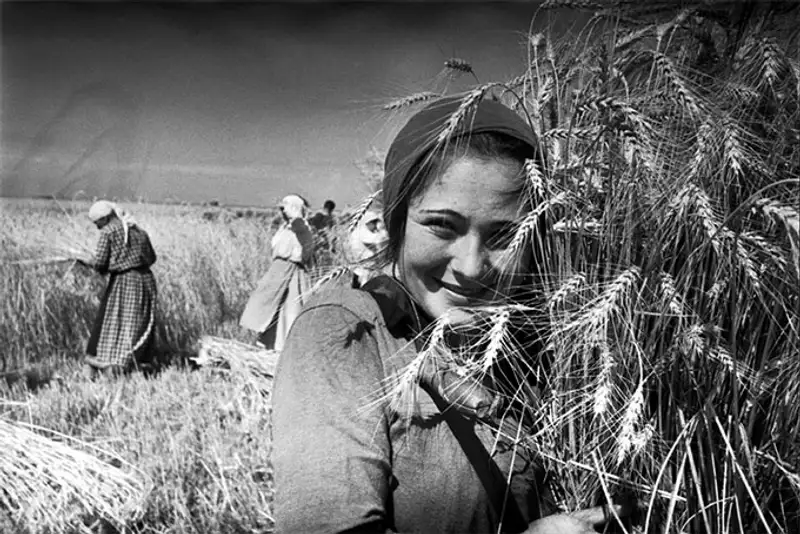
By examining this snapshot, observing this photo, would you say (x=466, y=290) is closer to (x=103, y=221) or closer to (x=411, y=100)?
(x=411, y=100)

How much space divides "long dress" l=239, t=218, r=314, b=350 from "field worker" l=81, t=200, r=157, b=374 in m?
0.84

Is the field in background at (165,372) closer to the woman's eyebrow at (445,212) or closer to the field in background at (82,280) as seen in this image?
the field in background at (82,280)

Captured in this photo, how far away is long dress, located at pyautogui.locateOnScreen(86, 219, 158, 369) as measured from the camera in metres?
6.66

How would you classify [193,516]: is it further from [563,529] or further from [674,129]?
[674,129]

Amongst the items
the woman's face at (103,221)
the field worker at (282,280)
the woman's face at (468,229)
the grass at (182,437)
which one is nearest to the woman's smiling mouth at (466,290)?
the woman's face at (468,229)

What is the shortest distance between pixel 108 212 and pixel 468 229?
6142mm

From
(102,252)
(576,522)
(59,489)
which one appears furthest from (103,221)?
(576,522)

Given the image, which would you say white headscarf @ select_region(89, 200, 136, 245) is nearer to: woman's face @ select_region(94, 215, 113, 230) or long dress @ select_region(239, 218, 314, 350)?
woman's face @ select_region(94, 215, 113, 230)

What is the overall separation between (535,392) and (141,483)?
96.5 inches

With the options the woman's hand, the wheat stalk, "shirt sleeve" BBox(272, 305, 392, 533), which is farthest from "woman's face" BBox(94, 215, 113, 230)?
the woman's hand

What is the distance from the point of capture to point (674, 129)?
1146 millimetres

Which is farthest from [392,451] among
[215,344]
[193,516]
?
[215,344]

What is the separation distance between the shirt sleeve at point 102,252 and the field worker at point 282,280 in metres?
1.24

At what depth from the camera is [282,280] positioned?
7.12m
